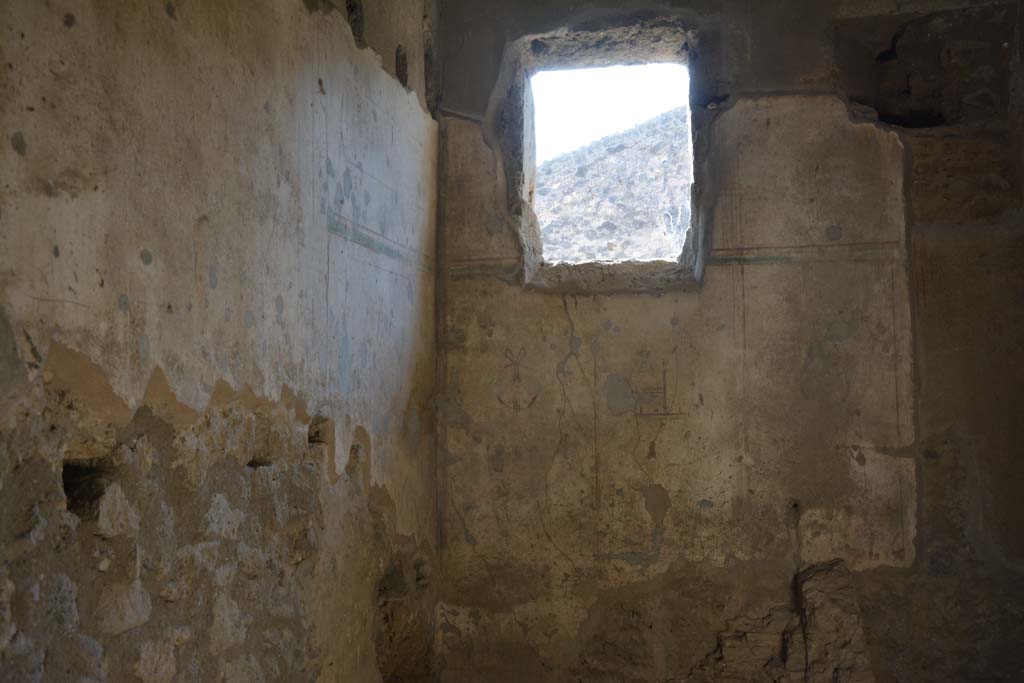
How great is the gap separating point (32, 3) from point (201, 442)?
93 cm

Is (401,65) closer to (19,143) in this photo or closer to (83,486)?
(19,143)

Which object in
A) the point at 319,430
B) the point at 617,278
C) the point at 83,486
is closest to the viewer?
the point at 83,486

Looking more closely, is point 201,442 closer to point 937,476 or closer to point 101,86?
point 101,86

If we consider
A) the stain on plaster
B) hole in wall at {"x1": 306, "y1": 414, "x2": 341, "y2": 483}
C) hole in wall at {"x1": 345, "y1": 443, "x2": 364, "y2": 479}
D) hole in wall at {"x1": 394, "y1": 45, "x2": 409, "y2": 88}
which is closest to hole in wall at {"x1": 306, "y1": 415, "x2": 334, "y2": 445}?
hole in wall at {"x1": 306, "y1": 414, "x2": 341, "y2": 483}

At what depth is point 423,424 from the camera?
3461 mm

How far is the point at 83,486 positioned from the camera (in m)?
1.56

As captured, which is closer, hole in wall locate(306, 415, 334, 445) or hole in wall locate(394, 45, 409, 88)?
hole in wall locate(306, 415, 334, 445)

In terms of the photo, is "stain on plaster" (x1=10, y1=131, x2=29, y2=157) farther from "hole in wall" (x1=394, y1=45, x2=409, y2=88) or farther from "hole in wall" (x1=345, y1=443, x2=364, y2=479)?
"hole in wall" (x1=394, y1=45, x2=409, y2=88)

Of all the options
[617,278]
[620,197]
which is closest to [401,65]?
[617,278]

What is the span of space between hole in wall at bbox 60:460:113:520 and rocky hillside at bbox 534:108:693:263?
4334 mm

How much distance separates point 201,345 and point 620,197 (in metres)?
4.58

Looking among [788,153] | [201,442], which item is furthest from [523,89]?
[201,442]

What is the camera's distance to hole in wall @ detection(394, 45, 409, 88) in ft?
10.7

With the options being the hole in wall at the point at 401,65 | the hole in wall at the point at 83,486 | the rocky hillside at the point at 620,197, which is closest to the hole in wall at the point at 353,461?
the hole in wall at the point at 83,486
